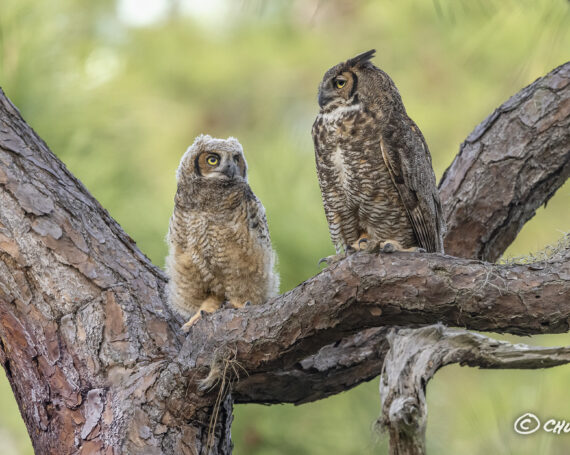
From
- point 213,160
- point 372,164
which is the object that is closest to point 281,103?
point 213,160

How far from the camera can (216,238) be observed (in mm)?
2607

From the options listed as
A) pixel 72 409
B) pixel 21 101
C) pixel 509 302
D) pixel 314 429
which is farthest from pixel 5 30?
pixel 509 302

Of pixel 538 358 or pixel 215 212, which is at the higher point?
pixel 215 212

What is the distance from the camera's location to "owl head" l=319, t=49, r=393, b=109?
7.98ft

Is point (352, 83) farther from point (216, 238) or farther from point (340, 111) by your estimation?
point (216, 238)

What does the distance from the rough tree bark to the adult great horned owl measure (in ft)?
1.28

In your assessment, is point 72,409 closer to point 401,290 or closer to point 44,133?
point 401,290

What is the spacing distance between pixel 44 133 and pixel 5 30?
518mm

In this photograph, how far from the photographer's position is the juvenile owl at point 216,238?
8.55 ft

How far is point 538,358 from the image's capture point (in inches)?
81.5

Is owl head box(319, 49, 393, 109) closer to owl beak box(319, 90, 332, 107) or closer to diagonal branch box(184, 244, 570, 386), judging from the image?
owl beak box(319, 90, 332, 107)

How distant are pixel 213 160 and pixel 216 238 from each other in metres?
0.32

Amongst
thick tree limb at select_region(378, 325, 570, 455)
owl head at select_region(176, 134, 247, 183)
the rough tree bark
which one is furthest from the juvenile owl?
thick tree limb at select_region(378, 325, 570, 455)
